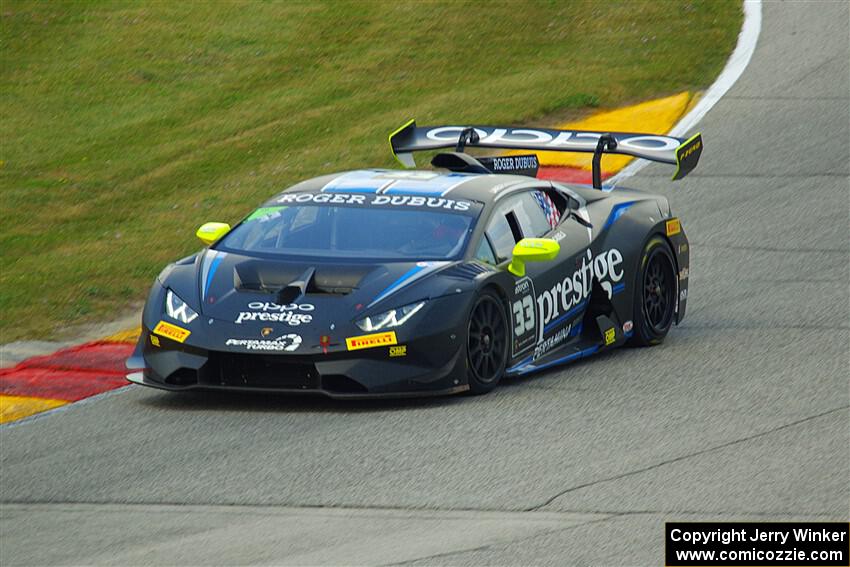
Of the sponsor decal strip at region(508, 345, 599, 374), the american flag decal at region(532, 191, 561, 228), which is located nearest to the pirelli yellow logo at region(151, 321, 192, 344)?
the sponsor decal strip at region(508, 345, 599, 374)

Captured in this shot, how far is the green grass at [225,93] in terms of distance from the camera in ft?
47.5

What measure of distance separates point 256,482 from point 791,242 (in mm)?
7669

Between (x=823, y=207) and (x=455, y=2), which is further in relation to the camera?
(x=455, y=2)

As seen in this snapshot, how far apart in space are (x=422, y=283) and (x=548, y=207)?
1.85 meters

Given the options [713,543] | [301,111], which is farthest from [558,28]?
[713,543]

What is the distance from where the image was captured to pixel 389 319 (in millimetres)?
9047

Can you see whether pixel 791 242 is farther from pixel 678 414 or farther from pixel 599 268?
pixel 678 414

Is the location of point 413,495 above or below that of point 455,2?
below

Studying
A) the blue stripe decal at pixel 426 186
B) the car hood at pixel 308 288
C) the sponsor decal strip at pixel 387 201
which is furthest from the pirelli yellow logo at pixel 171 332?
the blue stripe decal at pixel 426 186

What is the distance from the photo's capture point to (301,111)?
1905 centimetres

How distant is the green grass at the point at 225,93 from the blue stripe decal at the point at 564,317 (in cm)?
384

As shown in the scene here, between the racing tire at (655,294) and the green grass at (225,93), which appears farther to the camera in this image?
the green grass at (225,93)

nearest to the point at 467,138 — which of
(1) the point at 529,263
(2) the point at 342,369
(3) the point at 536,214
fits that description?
(3) the point at 536,214

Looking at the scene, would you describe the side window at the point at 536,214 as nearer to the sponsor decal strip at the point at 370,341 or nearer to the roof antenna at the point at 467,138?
the roof antenna at the point at 467,138
